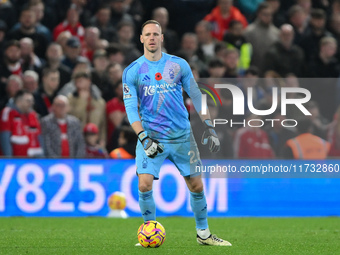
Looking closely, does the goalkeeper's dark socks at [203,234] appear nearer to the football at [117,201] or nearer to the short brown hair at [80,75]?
the football at [117,201]

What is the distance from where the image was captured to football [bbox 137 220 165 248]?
7.67 meters

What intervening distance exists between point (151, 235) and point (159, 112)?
53.4 inches

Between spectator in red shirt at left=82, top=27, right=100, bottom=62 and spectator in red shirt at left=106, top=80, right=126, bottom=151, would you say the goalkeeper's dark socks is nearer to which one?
spectator in red shirt at left=106, top=80, right=126, bottom=151

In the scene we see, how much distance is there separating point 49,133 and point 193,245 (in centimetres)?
552

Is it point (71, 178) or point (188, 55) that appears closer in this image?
point (71, 178)

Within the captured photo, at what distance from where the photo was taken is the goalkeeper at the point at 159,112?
773 cm

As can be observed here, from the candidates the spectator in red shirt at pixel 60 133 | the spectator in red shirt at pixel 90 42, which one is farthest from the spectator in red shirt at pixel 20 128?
the spectator in red shirt at pixel 90 42

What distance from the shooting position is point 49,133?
12.9m

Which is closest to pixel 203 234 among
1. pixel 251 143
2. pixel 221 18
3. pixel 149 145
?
pixel 149 145

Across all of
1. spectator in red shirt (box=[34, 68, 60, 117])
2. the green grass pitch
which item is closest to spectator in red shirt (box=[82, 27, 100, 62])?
spectator in red shirt (box=[34, 68, 60, 117])

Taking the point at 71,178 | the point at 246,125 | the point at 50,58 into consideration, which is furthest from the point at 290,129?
the point at 50,58

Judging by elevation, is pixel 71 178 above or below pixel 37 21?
below

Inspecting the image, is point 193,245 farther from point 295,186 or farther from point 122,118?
point 122,118

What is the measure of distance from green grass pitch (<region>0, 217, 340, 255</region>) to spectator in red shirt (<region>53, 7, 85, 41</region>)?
4910 mm
